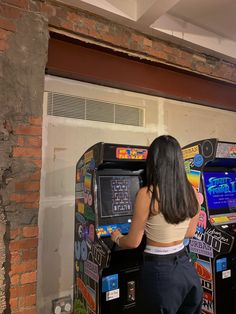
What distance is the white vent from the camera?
258 centimetres

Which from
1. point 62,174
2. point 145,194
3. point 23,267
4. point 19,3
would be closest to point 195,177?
point 145,194

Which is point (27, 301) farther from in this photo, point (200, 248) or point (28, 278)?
point (200, 248)

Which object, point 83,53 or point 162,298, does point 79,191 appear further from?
point 83,53

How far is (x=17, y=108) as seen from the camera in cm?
210

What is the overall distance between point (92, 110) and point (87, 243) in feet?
4.59

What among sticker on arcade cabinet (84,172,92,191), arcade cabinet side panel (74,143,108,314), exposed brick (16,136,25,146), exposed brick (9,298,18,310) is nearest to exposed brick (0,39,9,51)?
exposed brick (16,136,25,146)

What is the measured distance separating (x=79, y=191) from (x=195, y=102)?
215cm

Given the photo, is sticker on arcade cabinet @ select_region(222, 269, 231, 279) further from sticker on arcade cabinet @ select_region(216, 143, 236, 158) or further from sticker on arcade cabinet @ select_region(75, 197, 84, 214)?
sticker on arcade cabinet @ select_region(75, 197, 84, 214)

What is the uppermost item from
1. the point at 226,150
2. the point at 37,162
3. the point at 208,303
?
the point at 226,150

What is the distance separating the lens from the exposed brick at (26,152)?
81.9 inches

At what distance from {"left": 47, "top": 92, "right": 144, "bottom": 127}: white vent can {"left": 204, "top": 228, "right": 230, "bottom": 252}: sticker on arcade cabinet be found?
56.9 inches

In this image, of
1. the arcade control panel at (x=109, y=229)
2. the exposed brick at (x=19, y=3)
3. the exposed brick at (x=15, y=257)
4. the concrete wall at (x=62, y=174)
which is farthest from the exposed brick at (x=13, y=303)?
the exposed brick at (x=19, y=3)

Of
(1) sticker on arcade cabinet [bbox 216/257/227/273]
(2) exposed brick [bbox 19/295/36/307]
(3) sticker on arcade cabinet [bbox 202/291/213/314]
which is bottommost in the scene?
(3) sticker on arcade cabinet [bbox 202/291/213/314]

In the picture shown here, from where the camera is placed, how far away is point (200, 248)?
7.59 feet
